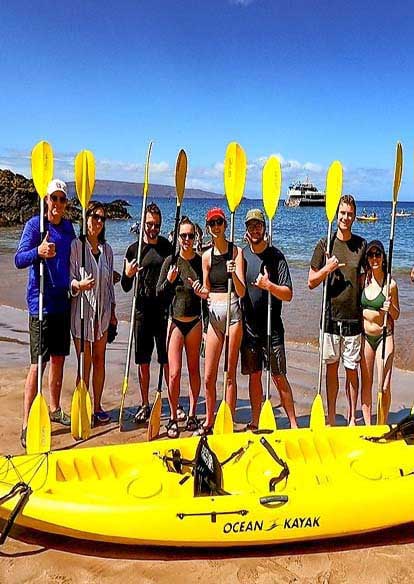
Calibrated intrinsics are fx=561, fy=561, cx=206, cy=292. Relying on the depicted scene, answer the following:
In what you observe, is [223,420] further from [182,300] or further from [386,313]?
[386,313]

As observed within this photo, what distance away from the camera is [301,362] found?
7.30m

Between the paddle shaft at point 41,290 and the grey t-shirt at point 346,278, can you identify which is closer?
the paddle shaft at point 41,290

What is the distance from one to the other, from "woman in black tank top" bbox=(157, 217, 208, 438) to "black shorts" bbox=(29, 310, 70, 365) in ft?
2.60

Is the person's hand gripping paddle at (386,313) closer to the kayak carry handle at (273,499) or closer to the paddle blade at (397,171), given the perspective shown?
the paddle blade at (397,171)

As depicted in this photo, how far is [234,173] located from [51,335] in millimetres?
1945

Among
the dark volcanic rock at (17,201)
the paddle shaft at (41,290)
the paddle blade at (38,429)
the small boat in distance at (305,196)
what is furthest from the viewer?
the small boat in distance at (305,196)

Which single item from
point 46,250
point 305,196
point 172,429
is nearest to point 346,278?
point 172,429

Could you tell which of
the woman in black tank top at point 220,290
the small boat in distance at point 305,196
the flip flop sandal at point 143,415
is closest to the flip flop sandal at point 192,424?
the flip flop sandal at point 143,415

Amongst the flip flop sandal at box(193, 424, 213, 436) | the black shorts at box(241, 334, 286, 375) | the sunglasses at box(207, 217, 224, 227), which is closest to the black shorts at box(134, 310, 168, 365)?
the flip flop sandal at box(193, 424, 213, 436)

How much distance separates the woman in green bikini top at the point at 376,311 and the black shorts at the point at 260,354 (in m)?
0.71

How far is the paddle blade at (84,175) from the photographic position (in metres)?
4.51

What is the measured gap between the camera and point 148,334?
15.6 ft

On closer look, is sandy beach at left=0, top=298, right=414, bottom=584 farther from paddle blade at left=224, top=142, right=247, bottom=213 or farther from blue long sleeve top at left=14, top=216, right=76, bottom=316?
paddle blade at left=224, top=142, right=247, bottom=213

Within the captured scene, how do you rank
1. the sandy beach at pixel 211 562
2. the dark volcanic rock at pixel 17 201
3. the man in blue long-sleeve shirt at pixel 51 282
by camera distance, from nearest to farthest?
the sandy beach at pixel 211 562 < the man in blue long-sleeve shirt at pixel 51 282 < the dark volcanic rock at pixel 17 201
